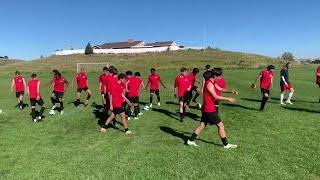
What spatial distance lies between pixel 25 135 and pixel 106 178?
6.87 metres

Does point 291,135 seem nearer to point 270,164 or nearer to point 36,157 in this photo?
point 270,164

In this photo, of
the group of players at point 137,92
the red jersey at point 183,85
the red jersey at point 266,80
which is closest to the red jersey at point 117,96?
the group of players at point 137,92

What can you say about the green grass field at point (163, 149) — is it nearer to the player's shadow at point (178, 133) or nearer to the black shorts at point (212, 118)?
the player's shadow at point (178, 133)

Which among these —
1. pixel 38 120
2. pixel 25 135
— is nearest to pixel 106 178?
pixel 25 135


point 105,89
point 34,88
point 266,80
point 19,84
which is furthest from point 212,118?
point 19,84

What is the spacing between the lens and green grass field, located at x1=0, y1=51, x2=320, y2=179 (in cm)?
1070

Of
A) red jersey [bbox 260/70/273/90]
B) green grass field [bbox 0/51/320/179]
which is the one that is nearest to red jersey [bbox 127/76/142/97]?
green grass field [bbox 0/51/320/179]

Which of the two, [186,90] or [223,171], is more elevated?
[186,90]

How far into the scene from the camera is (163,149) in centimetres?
1292

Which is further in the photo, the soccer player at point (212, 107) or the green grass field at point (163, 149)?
the soccer player at point (212, 107)

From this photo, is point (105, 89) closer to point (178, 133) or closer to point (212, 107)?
point (178, 133)

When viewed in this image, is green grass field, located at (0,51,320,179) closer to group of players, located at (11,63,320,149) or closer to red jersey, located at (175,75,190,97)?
group of players, located at (11,63,320,149)

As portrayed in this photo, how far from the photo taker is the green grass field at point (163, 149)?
1070 cm

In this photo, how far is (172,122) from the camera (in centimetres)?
1803
